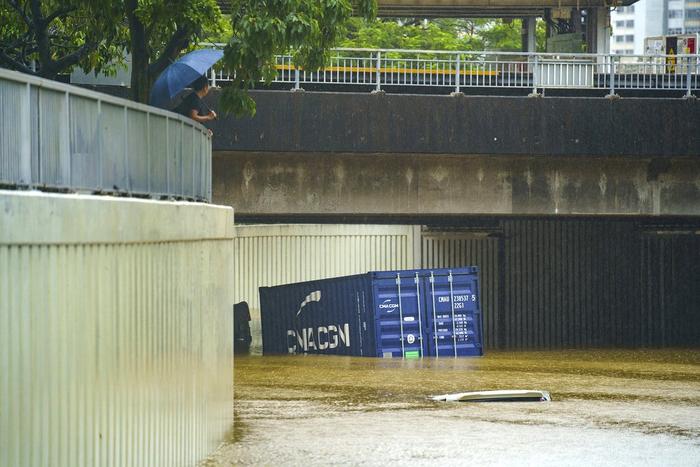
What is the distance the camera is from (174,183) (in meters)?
13.2

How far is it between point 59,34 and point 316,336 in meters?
9.28

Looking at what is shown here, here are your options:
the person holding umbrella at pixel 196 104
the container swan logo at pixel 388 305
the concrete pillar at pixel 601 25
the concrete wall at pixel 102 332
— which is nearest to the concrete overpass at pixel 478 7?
the concrete pillar at pixel 601 25

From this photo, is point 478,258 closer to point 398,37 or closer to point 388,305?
point 388,305

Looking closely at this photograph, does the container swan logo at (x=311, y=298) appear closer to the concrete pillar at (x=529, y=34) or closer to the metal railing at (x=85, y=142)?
the metal railing at (x=85, y=142)

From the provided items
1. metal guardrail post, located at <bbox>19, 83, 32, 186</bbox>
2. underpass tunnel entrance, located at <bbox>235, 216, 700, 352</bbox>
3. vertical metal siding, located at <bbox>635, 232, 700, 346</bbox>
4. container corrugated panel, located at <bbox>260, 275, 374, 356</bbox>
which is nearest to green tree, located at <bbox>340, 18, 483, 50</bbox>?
underpass tunnel entrance, located at <bbox>235, 216, 700, 352</bbox>

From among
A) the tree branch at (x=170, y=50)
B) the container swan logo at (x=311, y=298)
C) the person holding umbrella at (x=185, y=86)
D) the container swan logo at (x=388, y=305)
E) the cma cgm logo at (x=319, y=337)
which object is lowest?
the cma cgm logo at (x=319, y=337)

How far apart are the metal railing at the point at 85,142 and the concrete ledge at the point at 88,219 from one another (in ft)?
1.09

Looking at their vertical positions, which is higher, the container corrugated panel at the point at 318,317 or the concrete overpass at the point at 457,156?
the concrete overpass at the point at 457,156

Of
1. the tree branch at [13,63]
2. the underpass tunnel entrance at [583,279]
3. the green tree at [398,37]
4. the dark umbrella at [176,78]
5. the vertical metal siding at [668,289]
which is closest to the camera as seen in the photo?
the dark umbrella at [176,78]

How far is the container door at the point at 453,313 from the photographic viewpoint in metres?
28.3

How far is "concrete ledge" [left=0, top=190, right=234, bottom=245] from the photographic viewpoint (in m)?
7.31

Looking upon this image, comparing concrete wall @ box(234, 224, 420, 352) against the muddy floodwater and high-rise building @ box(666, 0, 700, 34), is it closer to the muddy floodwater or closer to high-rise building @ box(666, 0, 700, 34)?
the muddy floodwater

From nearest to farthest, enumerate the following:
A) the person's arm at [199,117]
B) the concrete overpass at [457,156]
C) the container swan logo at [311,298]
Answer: the person's arm at [199,117] → the concrete overpass at [457,156] → the container swan logo at [311,298]

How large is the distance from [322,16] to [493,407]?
256 inches
